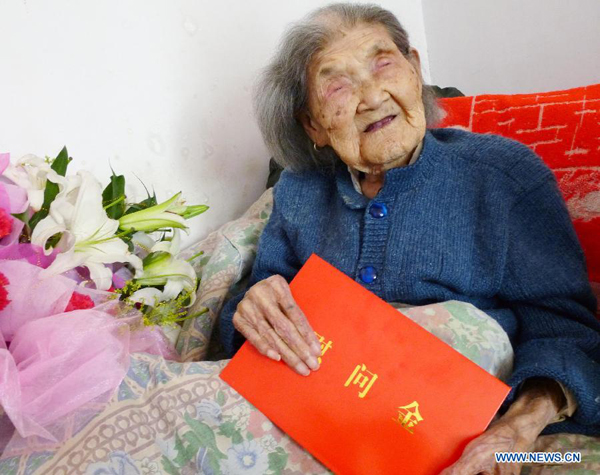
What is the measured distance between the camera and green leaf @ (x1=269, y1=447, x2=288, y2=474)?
34.6 inches

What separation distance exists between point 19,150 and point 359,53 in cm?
77

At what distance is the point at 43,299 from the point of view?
0.92 metres

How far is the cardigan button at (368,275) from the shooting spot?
1.11 m

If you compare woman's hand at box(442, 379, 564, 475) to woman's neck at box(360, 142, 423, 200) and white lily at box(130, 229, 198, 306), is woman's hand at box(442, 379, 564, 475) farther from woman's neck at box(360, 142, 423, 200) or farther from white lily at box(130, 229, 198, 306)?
white lily at box(130, 229, 198, 306)

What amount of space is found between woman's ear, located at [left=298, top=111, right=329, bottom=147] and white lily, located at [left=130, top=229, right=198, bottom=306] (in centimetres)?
37

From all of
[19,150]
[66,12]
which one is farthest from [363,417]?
[66,12]

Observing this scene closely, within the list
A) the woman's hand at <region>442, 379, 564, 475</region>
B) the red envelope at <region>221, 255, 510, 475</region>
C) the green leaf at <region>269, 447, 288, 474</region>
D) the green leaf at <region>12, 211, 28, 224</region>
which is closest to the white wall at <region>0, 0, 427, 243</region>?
the green leaf at <region>12, 211, 28, 224</region>

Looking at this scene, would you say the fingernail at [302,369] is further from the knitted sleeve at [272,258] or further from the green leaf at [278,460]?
the knitted sleeve at [272,258]

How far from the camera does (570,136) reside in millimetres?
1322

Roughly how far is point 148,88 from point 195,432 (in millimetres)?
939

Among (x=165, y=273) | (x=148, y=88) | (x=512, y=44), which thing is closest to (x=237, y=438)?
(x=165, y=273)

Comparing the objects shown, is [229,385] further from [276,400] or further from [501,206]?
[501,206]

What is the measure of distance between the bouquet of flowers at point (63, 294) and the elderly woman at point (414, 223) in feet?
0.70

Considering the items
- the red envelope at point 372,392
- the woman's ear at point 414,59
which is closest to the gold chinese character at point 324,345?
the red envelope at point 372,392
